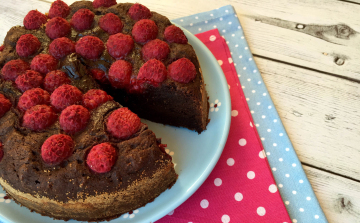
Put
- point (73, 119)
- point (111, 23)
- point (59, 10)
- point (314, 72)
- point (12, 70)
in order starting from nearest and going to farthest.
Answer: point (73, 119)
point (12, 70)
point (111, 23)
point (59, 10)
point (314, 72)

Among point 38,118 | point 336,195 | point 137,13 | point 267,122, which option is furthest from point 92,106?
point 336,195

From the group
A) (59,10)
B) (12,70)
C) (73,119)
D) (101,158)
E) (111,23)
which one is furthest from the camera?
(59,10)

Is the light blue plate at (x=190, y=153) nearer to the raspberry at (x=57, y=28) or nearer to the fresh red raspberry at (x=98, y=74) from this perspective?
the fresh red raspberry at (x=98, y=74)

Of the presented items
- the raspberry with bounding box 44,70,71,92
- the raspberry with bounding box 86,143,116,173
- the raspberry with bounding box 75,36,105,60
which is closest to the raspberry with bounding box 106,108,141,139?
Result: the raspberry with bounding box 86,143,116,173

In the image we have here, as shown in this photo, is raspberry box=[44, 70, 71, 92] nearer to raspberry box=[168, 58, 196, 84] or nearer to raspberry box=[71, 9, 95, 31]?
raspberry box=[71, 9, 95, 31]

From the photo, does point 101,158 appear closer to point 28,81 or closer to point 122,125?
point 122,125

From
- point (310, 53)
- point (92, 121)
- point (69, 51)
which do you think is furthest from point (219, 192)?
point (310, 53)

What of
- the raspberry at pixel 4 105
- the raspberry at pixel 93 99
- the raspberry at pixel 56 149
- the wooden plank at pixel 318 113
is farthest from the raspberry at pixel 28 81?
the wooden plank at pixel 318 113
